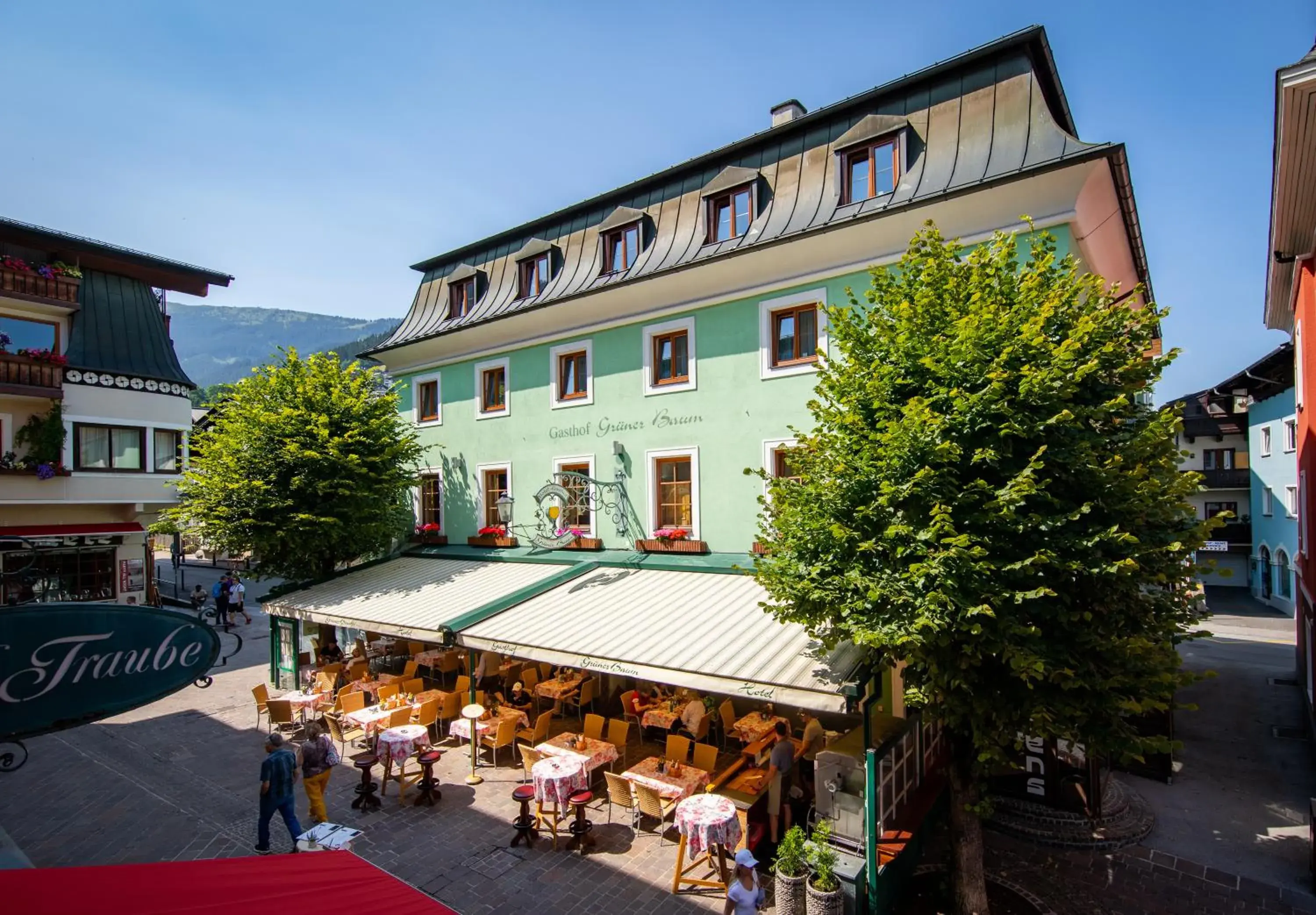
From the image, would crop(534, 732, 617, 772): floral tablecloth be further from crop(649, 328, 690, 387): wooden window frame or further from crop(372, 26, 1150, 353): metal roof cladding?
crop(372, 26, 1150, 353): metal roof cladding

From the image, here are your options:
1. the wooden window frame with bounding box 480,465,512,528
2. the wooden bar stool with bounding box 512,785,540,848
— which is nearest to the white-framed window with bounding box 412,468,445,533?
the wooden window frame with bounding box 480,465,512,528

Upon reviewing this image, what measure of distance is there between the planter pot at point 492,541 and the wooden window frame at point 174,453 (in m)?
12.1

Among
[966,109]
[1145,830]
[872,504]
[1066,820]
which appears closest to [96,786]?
[872,504]

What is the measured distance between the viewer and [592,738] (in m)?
11.9

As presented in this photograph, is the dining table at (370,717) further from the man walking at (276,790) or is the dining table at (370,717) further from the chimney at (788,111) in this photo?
the chimney at (788,111)

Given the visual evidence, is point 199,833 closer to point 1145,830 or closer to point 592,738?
point 592,738

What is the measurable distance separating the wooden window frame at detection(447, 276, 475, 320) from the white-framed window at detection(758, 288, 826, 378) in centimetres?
943

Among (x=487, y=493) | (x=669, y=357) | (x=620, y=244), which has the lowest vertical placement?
(x=487, y=493)

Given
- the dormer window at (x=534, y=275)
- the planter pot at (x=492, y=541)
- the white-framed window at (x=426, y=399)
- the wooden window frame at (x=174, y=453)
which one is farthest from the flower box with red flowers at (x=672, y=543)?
the wooden window frame at (x=174, y=453)

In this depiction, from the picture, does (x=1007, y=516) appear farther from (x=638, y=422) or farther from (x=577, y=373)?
(x=577, y=373)

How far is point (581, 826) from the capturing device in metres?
9.55

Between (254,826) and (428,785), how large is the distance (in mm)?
2514

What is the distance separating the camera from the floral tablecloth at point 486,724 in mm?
12477

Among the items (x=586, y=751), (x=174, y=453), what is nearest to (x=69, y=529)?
(x=174, y=453)
